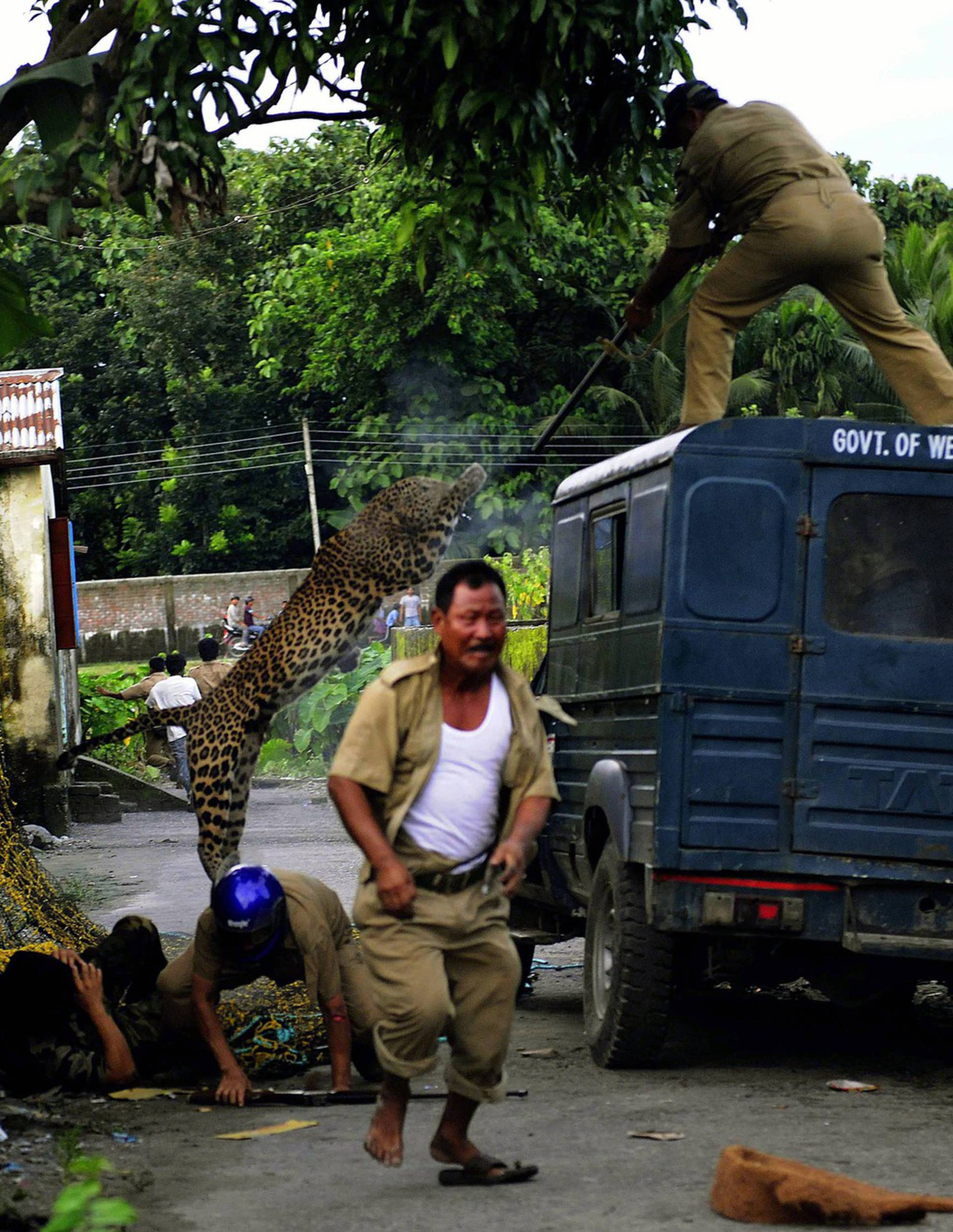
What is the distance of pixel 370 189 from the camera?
2938cm

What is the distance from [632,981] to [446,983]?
205 cm

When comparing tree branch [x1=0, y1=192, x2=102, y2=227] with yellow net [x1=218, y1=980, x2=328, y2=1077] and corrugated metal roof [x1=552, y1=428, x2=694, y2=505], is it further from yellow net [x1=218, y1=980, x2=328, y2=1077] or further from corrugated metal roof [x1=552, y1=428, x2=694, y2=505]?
yellow net [x1=218, y1=980, x2=328, y2=1077]

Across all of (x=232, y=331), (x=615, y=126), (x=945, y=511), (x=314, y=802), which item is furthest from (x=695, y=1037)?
(x=232, y=331)

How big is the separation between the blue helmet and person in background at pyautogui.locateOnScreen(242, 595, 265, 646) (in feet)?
77.5

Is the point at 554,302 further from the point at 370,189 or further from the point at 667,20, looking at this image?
the point at 667,20

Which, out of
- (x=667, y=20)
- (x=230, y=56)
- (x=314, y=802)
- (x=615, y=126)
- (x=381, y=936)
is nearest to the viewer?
(x=381, y=936)

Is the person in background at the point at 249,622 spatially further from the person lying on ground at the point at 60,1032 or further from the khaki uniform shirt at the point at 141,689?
the person lying on ground at the point at 60,1032

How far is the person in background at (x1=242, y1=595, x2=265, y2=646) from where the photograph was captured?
30656mm

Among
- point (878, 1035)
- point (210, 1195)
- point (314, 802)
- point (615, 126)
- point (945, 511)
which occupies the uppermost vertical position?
point (615, 126)

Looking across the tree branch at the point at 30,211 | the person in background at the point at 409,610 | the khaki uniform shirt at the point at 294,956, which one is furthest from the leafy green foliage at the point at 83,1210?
the person in background at the point at 409,610

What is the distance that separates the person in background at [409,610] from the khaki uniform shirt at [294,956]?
55.6ft

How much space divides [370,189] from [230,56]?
77.2ft

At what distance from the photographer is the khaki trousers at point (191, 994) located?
6660 mm

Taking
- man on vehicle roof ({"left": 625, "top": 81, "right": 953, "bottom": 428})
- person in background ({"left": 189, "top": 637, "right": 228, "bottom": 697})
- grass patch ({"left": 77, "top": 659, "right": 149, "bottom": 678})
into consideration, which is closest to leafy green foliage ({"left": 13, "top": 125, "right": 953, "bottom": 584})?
grass patch ({"left": 77, "top": 659, "right": 149, "bottom": 678})
